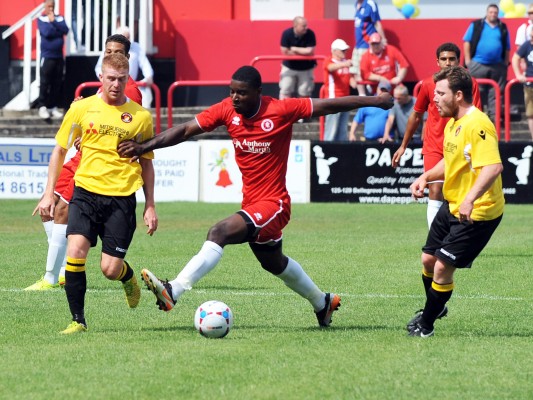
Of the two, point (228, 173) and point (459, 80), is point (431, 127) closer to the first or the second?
point (459, 80)

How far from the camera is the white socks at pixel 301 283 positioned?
9203mm

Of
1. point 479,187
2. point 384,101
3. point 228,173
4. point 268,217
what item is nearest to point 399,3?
point 228,173

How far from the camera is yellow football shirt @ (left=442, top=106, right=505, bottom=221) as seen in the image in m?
8.38

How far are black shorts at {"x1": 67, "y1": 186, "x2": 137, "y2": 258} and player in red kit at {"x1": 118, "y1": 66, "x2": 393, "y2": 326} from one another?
14.6 inches

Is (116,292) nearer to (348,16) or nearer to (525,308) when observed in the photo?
(525,308)

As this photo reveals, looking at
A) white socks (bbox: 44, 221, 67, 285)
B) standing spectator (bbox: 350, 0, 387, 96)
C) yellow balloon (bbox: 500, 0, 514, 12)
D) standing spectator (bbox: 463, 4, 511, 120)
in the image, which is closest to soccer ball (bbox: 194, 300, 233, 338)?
white socks (bbox: 44, 221, 67, 285)

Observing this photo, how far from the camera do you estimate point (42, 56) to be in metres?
24.0

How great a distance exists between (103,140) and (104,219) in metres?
0.57

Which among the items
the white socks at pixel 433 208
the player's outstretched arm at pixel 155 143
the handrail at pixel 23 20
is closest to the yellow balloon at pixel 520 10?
the handrail at pixel 23 20

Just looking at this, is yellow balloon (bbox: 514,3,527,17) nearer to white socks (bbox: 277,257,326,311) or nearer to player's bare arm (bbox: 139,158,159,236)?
white socks (bbox: 277,257,326,311)

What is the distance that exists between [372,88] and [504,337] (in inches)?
541

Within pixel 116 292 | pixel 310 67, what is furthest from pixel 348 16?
pixel 116 292

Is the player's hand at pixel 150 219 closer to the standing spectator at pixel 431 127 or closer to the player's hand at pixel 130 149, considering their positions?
the player's hand at pixel 130 149

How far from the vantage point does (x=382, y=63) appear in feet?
73.1
